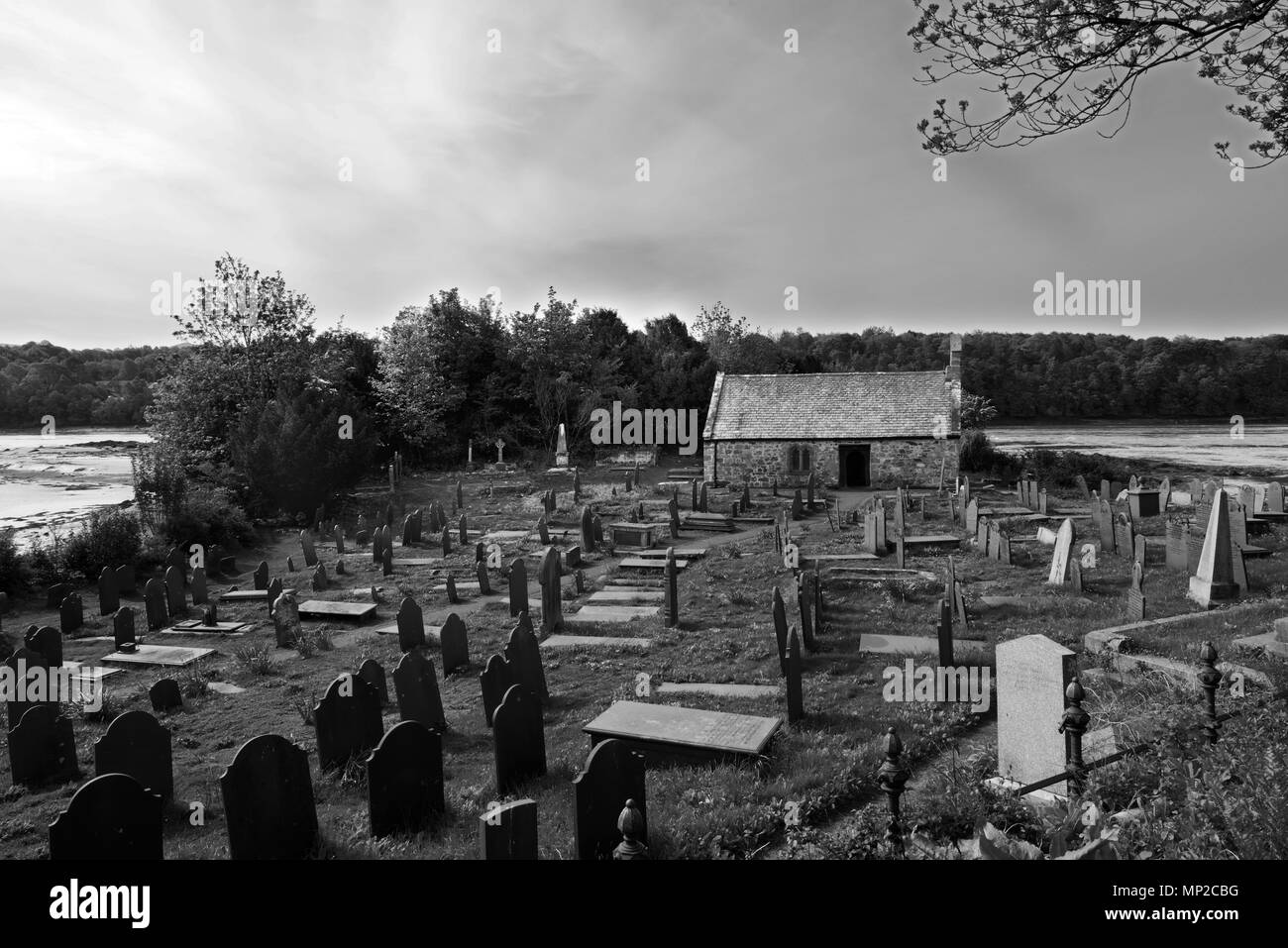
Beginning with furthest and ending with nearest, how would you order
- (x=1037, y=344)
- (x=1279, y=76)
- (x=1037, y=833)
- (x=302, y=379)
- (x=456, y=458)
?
(x=1037, y=344) < (x=456, y=458) < (x=302, y=379) < (x=1279, y=76) < (x=1037, y=833)

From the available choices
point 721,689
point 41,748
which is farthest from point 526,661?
point 41,748

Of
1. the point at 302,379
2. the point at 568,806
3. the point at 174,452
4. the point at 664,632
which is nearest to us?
the point at 568,806

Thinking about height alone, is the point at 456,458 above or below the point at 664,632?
above

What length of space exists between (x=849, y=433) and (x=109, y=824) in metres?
29.0

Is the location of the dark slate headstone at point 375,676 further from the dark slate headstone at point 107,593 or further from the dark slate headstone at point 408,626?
the dark slate headstone at point 107,593

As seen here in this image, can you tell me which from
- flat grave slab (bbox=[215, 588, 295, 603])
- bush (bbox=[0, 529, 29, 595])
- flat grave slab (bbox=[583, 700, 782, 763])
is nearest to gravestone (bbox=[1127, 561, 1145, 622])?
flat grave slab (bbox=[583, 700, 782, 763])

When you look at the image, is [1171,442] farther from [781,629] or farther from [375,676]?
[375,676]

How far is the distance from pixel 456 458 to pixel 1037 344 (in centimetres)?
5056

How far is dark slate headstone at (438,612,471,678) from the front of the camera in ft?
32.4

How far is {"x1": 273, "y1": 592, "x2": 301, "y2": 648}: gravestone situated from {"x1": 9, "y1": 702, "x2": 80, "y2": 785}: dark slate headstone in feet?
14.5

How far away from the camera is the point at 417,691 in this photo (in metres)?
7.61

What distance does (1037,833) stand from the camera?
15.6ft
